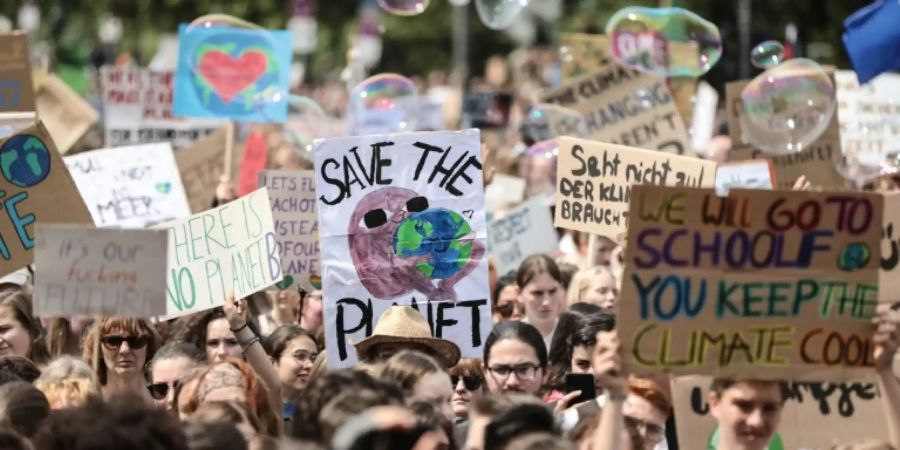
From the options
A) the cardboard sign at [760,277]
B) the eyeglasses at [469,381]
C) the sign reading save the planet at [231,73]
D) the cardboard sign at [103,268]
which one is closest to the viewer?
the cardboard sign at [760,277]

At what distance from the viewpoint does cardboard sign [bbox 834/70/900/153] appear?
1531 centimetres

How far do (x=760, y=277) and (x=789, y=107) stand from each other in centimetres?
418

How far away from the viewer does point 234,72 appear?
14.6 m

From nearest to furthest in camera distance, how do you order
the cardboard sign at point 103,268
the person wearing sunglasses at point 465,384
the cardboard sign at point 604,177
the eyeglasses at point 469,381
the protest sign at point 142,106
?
the cardboard sign at point 103,268 → the person wearing sunglasses at point 465,384 → the eyeglasses at point 469,381 → the cardboard sign at point 604,177 → the protest sign at point 142,106

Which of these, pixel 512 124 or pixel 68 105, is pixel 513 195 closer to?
pixel 68 105

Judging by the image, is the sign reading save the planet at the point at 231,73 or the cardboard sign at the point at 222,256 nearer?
the cardboard sign at the point at 222,256

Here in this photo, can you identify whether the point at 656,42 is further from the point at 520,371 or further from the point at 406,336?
the point at 406,336

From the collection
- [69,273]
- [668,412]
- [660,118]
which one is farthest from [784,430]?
[660,118]

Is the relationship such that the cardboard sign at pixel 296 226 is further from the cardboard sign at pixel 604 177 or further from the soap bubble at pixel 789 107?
the soap bubble at pixel 789 107

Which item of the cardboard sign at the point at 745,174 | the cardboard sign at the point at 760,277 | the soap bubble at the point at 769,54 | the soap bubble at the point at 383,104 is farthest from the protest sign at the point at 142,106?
the cardboard sign at the point at 760,277

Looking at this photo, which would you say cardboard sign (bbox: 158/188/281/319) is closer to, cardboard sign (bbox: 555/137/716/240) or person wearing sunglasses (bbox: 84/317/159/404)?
person wearing sunglasses (bbox: 84/317/159/404)

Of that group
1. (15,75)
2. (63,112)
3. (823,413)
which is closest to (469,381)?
(823,413)

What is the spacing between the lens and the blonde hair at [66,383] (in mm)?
7605

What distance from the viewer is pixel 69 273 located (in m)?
7.23
